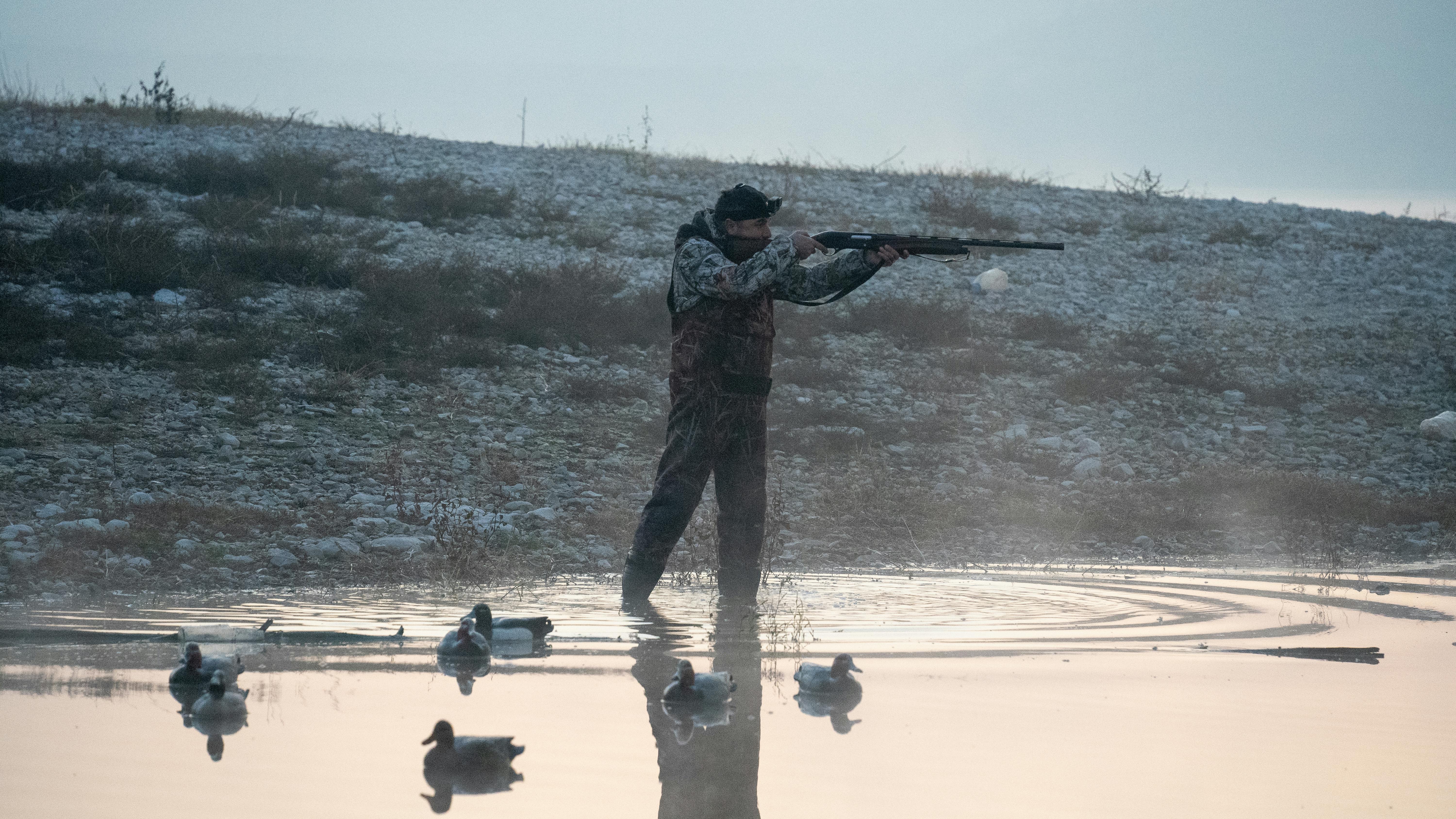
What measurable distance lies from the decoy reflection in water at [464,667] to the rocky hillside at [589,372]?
8.90 ft

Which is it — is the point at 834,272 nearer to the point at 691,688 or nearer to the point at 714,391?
the point at 714,391

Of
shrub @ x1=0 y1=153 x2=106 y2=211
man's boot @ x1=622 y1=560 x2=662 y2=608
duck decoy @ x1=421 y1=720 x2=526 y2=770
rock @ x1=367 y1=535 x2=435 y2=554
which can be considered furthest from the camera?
shrub @ x1=0 y1=153 x2=106 y2=211

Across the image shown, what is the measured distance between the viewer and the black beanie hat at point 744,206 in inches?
251

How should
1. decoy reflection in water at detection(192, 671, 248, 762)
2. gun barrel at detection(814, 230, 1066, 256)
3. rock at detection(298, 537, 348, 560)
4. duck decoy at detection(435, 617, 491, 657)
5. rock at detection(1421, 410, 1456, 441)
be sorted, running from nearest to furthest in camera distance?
decoy reflection in water at detection(192, 671, 248, 762)
duck decoy at detection(435, 617, 491, 657)
gun barrel at detection(814, 230, 1066, 256)
rock at detection(298, 537, 348, 560)
rock at detection(1421, 410, 1456, 441)

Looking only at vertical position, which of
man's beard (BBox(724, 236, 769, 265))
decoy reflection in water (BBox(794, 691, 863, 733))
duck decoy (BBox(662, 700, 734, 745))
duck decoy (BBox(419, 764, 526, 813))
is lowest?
decoy reflection in water (BBox(794, 691, 863, 733))

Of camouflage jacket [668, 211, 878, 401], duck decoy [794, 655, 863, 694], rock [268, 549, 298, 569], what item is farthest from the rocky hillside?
duck decoy [794, 655, 863, 694]

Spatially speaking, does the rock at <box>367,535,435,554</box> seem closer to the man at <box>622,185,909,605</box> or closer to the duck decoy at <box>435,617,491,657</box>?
the man at <box>622,185,909,605</box>

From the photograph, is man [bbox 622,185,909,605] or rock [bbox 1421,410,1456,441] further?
rock [bbox 1421,410,1456,441]

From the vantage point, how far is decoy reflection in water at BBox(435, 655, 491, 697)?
4.78 m

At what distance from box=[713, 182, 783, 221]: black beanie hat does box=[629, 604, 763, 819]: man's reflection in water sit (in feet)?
6.53

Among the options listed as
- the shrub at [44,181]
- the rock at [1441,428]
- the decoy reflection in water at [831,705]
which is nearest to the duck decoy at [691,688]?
the decoy reflection in water at [831,705]

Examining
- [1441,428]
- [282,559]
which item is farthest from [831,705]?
[1441,428]

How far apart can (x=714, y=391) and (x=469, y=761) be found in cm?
312

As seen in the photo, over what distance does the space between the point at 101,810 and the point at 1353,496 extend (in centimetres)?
1136
